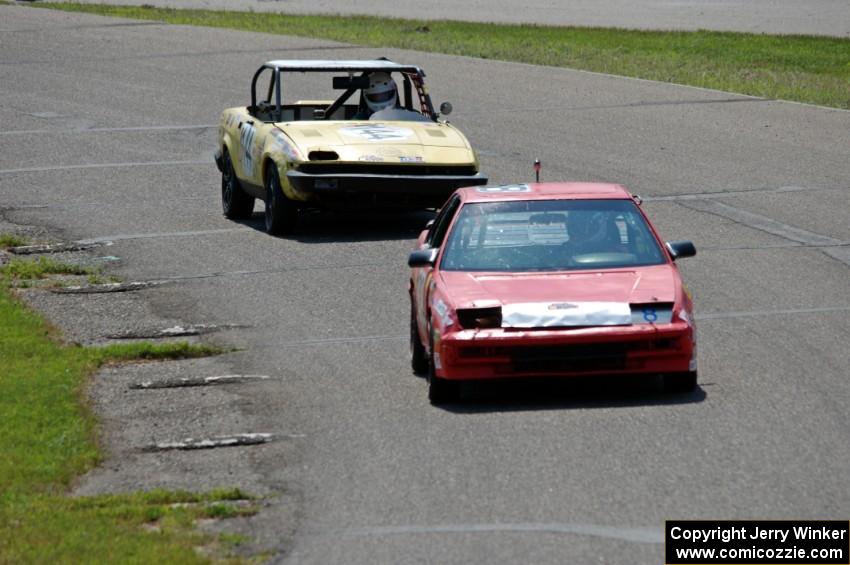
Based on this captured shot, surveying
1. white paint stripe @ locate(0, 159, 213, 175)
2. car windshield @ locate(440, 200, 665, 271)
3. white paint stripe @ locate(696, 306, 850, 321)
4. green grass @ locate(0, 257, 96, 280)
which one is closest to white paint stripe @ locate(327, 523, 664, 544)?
car windshield @ locate(440, 200, 665, 271)

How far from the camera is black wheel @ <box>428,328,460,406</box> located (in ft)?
30.8

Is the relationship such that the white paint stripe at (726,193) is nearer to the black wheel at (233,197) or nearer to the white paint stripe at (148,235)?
the black wheel at (233,197)

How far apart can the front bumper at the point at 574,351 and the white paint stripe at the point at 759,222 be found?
6.26m

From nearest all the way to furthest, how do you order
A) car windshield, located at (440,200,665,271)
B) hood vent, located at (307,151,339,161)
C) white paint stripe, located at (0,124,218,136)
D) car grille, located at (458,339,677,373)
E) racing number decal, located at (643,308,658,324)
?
car grille, located at (458,339,677,373) → racing number decal, located at (643,308,658,324) → car windshield, located at (440,200,665,271) → hood vent, located at (307,151,339,161) → white paint stripe, located at (0,124,218,136)

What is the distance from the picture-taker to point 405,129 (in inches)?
648

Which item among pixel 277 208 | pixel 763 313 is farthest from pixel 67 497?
pixel 277 208

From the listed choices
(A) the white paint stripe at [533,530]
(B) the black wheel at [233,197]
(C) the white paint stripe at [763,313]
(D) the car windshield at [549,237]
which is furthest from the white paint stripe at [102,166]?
(A) the white paint stripe at [533,530]

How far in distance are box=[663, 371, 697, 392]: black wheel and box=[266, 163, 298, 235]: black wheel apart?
721 cm

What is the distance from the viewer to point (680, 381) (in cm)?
936

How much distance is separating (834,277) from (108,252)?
666 cm

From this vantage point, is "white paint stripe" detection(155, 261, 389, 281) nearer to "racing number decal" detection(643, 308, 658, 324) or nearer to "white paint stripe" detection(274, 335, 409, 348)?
"white paint stripe" detection(274, 335, 409, 348)

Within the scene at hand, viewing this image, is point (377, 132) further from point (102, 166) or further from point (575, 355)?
point (575, 355)

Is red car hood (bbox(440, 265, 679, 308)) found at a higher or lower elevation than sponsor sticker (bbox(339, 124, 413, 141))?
higher

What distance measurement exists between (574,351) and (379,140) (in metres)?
7.22
